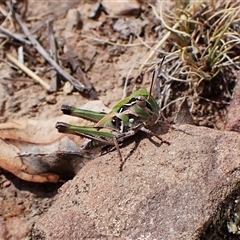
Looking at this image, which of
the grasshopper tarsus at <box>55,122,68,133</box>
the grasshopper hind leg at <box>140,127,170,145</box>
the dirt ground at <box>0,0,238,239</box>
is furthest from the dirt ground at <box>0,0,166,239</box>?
the grasshopper hind leg at <box>140,127,170,145</box>

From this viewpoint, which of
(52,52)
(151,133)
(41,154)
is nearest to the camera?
(151,133)

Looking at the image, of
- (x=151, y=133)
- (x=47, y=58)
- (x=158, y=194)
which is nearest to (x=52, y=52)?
(x=47, y=58)

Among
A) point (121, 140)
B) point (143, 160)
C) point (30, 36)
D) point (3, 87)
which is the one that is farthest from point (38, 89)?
point (143, 160)

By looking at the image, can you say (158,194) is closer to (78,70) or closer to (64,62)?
(78,70)

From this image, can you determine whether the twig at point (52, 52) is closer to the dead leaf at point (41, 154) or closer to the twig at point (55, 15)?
the twig at point (55, 15)

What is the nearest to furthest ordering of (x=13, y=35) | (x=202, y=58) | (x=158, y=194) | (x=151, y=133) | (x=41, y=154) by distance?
1. (x=158, y=194)
2. (x=151, y=133)
3. (x=41, y=154)
4. (x=202, y=58)
5. (x=13, y=35)

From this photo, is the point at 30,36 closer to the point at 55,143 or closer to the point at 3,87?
the point at 3,87

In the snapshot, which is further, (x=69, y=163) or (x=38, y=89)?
(x=38, y=89)
